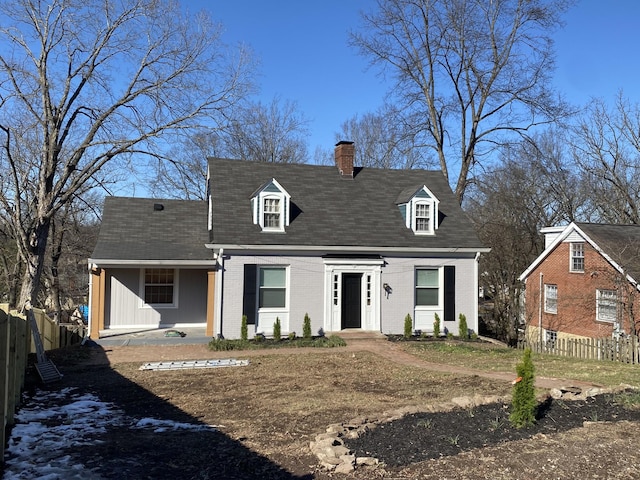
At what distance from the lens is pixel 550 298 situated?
26703 mm

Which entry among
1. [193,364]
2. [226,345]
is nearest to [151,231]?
[226,345]

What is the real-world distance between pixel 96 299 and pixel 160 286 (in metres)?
2.51

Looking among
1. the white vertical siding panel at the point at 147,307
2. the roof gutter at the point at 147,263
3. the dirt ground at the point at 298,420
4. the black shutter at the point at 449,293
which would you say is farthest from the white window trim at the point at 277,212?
the black shutter at the point at 449,293

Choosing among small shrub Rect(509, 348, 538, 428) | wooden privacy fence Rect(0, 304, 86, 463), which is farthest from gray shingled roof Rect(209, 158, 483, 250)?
small shrub Rect(509, 348, 538, 428)

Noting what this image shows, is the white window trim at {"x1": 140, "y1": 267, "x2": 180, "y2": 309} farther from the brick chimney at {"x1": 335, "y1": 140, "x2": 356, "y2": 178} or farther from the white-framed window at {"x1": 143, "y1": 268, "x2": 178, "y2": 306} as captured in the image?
the brick chimney at {"x1": 335, "y1": 140, "x2": 356, "y2": 178}

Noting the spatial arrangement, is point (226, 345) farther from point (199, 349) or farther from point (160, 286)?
point (160, 286)

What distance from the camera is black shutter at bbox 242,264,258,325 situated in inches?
674

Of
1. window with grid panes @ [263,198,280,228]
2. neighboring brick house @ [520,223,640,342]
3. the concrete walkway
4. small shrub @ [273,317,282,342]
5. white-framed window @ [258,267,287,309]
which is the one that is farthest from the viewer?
neighboring brick house @ [520,223,640,342]

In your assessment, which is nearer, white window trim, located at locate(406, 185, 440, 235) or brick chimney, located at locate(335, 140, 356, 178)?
white window trim, located at locate(406, 185, 440, 235)

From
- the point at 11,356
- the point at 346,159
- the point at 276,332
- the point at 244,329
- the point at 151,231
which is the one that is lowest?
Answer: the point at 276,332

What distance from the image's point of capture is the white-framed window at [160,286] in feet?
60.4

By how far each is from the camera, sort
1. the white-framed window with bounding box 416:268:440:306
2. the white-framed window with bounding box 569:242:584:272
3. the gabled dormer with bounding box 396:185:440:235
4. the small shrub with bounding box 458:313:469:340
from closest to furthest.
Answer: the small shrub with bounding box 458:313:469:340 < the white-framed window with bounding box 416:268:440:306 < the gabled dormer with bounding box 396:185:440:235 < the white-framed window with bounding box 569:242:584:272

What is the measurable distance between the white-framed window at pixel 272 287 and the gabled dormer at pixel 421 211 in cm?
512

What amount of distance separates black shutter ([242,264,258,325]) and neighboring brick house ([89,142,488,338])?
0.03 metres
